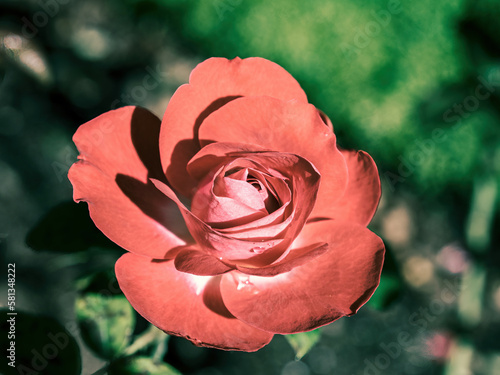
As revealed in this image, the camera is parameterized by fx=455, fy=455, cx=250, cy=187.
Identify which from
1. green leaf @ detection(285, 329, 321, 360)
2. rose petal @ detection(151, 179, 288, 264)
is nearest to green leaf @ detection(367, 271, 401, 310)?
green leaf @ detection(285, 329, 321, 360)

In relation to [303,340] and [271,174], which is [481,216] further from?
[271,174]

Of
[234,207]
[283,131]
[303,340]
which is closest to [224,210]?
[234,207]

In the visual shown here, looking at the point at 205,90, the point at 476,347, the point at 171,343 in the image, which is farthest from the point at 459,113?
the point at 171,343

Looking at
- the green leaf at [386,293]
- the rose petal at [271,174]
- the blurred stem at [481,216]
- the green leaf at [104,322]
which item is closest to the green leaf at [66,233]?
the green leaf at [104,322]

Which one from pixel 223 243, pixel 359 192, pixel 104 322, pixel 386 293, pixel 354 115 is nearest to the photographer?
pixel 223 243

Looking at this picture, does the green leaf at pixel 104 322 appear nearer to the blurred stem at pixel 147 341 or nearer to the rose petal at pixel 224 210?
the blurred stem at pixel 147 341

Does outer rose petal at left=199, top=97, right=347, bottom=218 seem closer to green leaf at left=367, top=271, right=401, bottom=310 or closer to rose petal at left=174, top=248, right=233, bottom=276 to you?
rose petal at left=174, top=248, right=233, bottom=276
